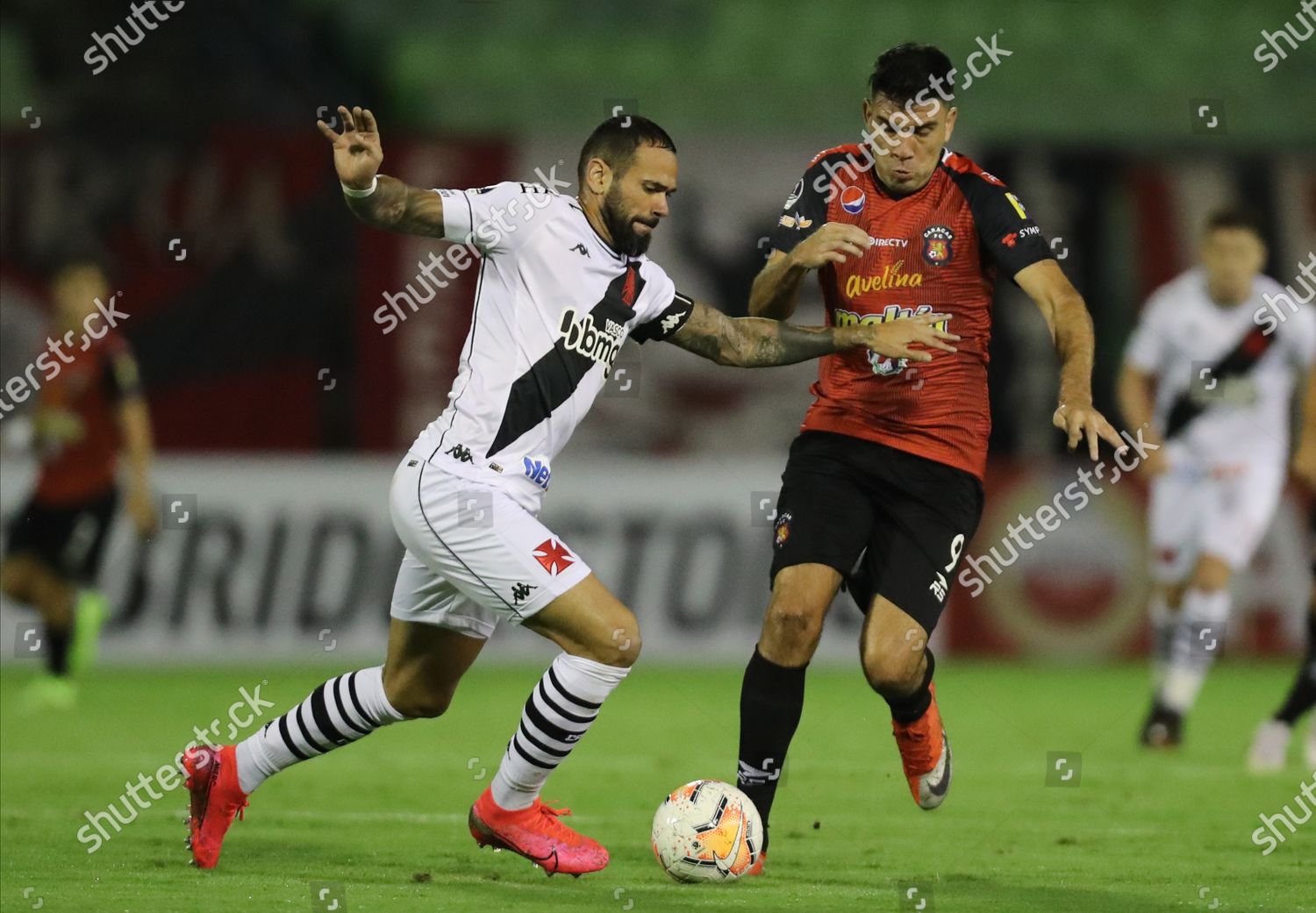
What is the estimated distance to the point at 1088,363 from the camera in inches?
224

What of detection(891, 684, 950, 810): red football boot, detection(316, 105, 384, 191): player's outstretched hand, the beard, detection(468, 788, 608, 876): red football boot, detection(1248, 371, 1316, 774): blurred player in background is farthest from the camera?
detection(1248, 371, 1316, 774): blurred player in background

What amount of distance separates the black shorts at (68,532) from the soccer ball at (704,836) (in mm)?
7081

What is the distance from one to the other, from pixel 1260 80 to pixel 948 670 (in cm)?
768

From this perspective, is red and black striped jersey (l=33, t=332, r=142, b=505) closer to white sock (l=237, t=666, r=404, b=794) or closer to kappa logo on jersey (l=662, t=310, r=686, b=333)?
white sock (l=237, t=666, r=404, b=794)

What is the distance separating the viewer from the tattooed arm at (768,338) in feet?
19.6

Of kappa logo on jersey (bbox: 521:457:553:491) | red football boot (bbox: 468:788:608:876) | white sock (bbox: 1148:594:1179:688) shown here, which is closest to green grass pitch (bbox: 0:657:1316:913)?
red football boot (bbox: 468:788:608:876)

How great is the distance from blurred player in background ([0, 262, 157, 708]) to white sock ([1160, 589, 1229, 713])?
6.08 m

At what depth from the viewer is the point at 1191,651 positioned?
380 inches

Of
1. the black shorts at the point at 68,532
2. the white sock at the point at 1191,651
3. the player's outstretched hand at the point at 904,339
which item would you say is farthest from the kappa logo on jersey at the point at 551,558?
the black shorts at the point at 68,532

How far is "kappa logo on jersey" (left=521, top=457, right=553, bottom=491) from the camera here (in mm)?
5648

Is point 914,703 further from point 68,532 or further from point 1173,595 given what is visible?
point 68,532

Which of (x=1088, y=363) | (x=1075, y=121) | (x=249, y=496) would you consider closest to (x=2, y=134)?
(x=249, y=496)

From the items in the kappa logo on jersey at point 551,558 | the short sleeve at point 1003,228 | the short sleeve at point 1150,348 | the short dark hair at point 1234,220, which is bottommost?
the kappa logo on jersey at point 551,558

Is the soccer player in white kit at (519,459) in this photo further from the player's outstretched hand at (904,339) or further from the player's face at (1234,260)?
the player's face at (1234,260)
